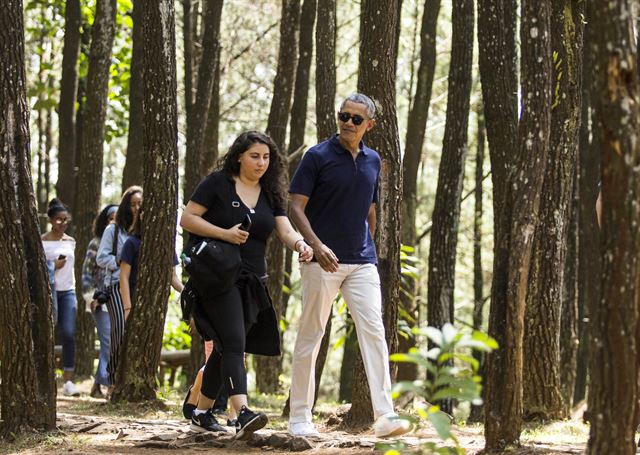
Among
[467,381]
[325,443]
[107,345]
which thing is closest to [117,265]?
[107,345]

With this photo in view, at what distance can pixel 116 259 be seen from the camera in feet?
40.8

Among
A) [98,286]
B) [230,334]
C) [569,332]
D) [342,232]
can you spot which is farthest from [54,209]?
[569,332]

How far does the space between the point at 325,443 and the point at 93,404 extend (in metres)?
4.33

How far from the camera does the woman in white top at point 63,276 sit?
13.7m

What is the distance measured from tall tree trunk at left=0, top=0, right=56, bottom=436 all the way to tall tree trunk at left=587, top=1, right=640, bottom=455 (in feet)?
15.3

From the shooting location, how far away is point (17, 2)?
29.0 ft

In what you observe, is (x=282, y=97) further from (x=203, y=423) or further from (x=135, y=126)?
(x=203, y=423)

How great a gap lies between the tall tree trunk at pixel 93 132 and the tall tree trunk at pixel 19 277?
7799mm

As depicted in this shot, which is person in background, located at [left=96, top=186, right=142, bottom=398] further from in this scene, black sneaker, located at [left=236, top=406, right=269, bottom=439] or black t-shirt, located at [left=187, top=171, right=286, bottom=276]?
black sneaker, located at [left=236, top=406, right=269, bottom=439]

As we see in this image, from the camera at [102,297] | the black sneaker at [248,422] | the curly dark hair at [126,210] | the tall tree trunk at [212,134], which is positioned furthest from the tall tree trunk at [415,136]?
the black sneaker at [248,422]

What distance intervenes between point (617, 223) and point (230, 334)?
3.58 meters

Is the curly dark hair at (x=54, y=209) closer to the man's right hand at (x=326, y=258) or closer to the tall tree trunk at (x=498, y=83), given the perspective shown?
the tall tree trunk at (x=498, y=83)

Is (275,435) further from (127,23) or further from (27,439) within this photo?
(127,23)

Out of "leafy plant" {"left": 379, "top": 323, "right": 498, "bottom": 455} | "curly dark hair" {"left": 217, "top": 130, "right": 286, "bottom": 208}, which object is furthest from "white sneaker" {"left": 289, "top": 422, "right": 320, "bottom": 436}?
"leafy plant" {"left": 379, "top": 323, "right": 498, "bottom": 455}
